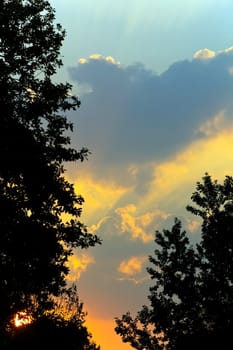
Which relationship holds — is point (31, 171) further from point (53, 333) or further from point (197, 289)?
point (53, 333)

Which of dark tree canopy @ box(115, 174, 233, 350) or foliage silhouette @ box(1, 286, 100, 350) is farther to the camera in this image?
foliage silhouette @ box(1, 286, 100, 350)

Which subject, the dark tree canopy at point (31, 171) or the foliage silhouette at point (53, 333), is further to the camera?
the foliage silhouette at point (53, 333)

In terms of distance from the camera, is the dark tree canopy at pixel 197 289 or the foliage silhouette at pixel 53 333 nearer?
the dark tree canopy at pixel 197 289

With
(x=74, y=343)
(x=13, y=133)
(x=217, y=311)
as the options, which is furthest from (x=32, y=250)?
(x=74, y=343)

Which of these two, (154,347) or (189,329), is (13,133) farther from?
(154,347)

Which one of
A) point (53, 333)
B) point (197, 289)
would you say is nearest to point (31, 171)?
point (197, 289)

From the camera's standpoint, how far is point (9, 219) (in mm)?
17922

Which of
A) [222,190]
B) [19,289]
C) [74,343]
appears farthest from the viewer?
[74,343]

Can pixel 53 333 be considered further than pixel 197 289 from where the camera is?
Yes

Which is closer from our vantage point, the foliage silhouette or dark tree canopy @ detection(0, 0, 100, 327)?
dark tree canopy @ detection(0, 0, 100, 327)

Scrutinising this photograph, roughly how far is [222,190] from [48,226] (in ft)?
44.1

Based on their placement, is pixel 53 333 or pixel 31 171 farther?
pixel 53 333

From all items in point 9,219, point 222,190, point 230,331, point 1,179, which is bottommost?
point 230,331

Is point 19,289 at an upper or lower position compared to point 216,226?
lower
